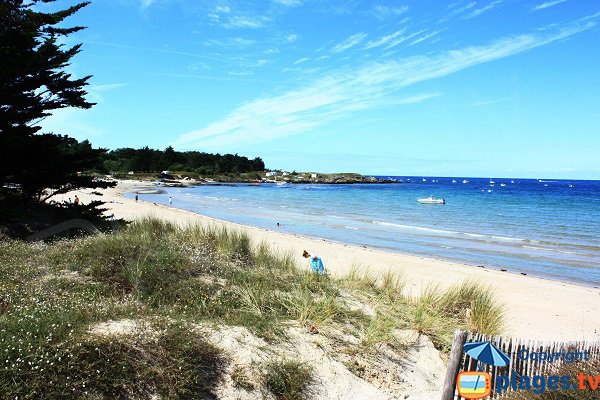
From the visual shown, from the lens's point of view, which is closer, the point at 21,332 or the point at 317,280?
the point at 21,332

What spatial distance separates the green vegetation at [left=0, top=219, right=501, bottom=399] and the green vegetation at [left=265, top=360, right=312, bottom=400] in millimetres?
12

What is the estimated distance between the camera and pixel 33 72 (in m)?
12.3

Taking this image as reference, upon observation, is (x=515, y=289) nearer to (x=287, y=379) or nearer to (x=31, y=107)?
(x=287, y=379)

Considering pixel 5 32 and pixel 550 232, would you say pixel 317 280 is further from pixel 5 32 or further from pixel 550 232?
pixel 550 232

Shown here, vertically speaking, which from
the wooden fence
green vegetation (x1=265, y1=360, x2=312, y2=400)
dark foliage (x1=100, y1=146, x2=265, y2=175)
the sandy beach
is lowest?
the sandy beach

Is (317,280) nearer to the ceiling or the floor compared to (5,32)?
nearer to the floor

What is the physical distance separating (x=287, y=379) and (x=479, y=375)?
2098 mm

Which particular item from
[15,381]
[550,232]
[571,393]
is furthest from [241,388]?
[550,232]

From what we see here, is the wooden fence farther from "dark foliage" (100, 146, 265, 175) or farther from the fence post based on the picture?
"dark foliage" (100, 146, 265, 175)

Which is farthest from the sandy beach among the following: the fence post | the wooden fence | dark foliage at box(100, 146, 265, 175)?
dark foliage at box(100, 146, 265, 175)

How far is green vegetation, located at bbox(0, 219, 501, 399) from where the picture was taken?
14.5ft

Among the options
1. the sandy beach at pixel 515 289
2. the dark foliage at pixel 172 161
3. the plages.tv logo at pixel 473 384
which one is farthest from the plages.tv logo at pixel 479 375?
the dark foliage at pixel 172 161

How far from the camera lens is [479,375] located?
4.38 metres

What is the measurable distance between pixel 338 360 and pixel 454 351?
69.7 inches
